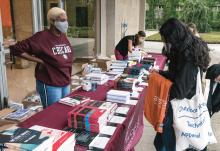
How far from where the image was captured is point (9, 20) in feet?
13.8

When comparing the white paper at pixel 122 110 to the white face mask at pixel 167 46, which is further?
the white paper at pixel 122 110

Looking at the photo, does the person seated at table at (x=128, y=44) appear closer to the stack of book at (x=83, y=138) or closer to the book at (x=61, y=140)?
the stack of book at (x=83, y=138)

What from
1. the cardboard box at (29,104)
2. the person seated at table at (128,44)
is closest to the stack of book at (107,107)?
the cardboard box at (29,104)

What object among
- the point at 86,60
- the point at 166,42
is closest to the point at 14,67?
the point at 86,60

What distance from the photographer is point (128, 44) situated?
175 inches

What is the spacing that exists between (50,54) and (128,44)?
2336mm

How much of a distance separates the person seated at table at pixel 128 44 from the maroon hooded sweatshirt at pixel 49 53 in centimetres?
204

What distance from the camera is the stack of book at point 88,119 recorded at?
1599 mm

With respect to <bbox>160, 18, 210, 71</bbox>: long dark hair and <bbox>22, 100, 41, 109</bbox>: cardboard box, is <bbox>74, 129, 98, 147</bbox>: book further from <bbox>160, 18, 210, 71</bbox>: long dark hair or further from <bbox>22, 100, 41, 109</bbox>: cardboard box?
<bbox>22, 100, 41, 109</bbox>: cardboard box

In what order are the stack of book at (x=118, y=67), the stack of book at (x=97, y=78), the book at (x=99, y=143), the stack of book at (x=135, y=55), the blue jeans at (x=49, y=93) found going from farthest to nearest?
the stack of book at (x=135, y=55), the stack of book at (x=118, y=67), the stack of book at (x=97, y=78), the blue jeans at (x=49, y=93), the book at (x=99, y=143)

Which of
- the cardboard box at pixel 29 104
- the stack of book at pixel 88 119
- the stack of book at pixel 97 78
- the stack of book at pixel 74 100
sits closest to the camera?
the stack of book at pixel 88 119

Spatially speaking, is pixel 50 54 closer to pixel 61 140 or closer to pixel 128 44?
pixel 61 140

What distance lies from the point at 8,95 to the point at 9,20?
1273 millimetres

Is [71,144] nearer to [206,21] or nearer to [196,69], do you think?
[196,69]
